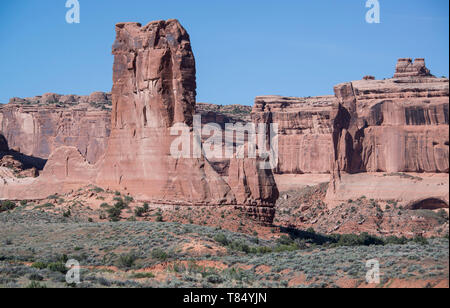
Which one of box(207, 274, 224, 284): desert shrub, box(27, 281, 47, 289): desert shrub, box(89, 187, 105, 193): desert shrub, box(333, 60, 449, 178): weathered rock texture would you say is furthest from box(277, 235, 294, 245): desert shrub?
box(27, 281, 47, 289): desert shrub

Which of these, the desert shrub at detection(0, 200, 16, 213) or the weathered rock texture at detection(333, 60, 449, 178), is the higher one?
the weathered rock texture at detection(333, 60, 449, 178)

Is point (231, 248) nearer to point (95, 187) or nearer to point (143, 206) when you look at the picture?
point (143, 206)

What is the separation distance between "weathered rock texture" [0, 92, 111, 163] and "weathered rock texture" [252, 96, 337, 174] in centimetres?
3038

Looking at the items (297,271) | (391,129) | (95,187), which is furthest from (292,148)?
(297,271)

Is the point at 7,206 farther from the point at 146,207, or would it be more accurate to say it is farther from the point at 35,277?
the point at 35,277

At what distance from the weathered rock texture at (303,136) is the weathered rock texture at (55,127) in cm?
3038

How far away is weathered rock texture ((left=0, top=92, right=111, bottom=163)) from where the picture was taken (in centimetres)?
13000

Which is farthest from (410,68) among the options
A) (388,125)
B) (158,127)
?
(158,127)

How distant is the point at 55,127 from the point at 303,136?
51.4 meters

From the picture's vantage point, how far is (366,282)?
2811 cm

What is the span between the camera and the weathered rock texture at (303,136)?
103000 mm

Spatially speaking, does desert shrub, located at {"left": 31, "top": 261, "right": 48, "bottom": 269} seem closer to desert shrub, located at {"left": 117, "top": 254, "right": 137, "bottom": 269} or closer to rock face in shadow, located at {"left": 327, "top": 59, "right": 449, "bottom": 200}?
desert shrub, located at {"left": 117, "top": 254, "right": 137, "bottom": 269}

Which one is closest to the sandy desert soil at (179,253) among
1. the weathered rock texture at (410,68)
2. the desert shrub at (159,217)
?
the desert shrub at (159,217)
